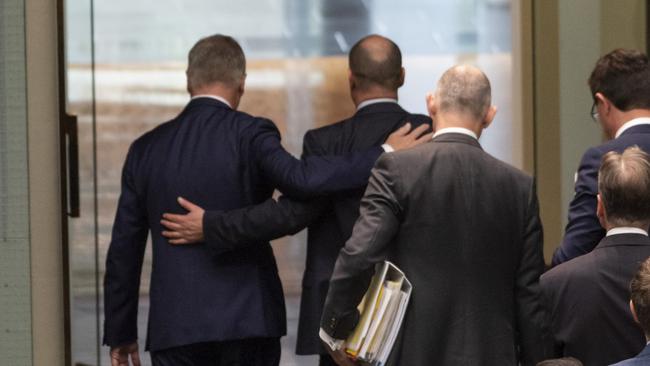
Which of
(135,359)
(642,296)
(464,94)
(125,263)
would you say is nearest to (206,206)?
(125,263)

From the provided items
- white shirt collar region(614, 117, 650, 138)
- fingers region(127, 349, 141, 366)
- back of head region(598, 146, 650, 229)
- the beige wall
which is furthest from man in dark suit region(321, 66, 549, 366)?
the beige wall

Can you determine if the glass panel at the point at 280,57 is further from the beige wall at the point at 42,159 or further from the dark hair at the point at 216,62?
the dark hair at the point at 216,62

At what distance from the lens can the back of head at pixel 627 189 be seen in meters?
3.92

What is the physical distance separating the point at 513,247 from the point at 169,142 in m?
1.40

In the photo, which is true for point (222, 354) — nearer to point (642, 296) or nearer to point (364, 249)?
point (364, 249)

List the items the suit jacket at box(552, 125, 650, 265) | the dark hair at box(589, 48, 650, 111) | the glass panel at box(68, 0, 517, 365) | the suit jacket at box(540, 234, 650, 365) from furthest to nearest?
the glass panel at box(68, 0, 517, 365)
the dark hair at box(589, 48, 650, 111)
the suit jacket at box(552, 125, 650, 265)
the suit jacket at box(540, 234, 650, 365)

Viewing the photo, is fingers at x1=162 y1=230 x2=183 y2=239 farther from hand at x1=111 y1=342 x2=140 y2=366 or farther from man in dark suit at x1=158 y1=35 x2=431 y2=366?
hand at x1=111 y1=342 x2=140 y2=366

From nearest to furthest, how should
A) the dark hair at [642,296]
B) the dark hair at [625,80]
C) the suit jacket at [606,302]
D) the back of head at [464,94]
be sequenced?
the dark hair at [642,296] → the suit jacket at [606,302] → the back of head at [464,94] → the dark hair at [625,80]

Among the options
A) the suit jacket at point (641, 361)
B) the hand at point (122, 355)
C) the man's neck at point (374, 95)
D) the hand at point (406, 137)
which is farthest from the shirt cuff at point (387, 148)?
the suit jacket at point (641, 361)

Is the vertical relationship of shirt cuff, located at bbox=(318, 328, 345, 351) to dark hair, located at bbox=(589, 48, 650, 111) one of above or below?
below

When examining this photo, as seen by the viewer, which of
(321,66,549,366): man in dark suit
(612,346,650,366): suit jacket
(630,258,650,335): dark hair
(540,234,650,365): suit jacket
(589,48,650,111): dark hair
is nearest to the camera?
(612,346,650,366): suit jacket

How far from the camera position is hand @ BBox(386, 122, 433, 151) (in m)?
4.70

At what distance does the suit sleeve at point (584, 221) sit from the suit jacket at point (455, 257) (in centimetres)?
20

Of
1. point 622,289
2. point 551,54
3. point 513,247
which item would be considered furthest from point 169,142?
point 551,54
